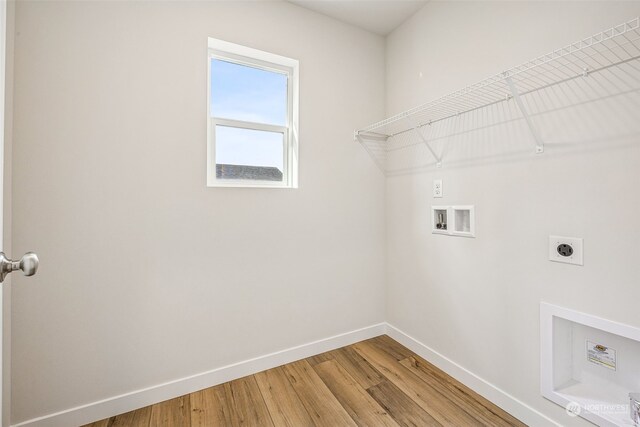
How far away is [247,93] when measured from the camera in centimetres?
200

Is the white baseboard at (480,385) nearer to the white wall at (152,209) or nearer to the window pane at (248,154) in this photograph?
the white wall at (152,209)

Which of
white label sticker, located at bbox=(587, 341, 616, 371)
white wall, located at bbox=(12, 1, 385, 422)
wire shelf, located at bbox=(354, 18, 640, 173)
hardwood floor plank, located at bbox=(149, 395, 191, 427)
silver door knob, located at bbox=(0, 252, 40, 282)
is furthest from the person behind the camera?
hardwood floor plank, located at bbox=(149, 395, 191, 427)

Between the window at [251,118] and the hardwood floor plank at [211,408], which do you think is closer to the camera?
the hardwood floor plank at [211,408]

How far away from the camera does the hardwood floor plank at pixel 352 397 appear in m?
1.54

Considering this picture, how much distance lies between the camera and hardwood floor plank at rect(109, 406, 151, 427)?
1.50 m

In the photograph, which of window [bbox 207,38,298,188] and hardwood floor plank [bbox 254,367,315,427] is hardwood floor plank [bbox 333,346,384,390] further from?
window [bbox 207,38,298,188]

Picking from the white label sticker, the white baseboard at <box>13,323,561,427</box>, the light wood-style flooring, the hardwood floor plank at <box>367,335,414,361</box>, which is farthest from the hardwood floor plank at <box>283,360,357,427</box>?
the white label sticker

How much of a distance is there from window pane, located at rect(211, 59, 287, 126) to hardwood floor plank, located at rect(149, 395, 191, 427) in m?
1.72

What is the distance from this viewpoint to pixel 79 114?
1.47 meters

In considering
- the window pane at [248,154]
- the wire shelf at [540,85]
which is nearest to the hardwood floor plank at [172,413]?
the window pane at [248,154]

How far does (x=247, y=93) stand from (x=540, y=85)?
65.9 inches

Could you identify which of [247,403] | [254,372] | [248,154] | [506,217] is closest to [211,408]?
[247,403]

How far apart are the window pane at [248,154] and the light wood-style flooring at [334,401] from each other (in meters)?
1.32

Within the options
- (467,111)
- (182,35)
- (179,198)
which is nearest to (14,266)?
(179,198)
